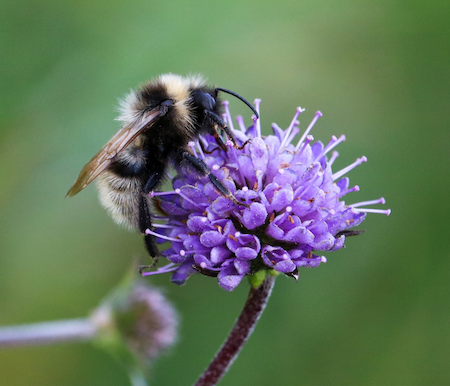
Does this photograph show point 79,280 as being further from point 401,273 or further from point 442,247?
point 442,247

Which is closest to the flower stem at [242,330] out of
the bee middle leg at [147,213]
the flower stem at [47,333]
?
the bee middle leg at [147,213]

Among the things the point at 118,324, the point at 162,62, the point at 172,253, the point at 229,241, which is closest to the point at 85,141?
the point at 162,62

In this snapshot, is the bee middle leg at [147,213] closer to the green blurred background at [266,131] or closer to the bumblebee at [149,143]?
the bumblebee at [149,143]

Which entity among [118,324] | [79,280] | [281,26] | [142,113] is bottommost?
[79,280]

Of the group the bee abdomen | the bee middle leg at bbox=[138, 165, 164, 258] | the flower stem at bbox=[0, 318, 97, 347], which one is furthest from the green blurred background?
the bee middle leg at bbox=[138, 165, 164, 258]

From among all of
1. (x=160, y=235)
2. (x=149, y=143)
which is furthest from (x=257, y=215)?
(x=149, y=143)

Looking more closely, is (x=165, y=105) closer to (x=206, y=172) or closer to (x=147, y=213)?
(x=206, y=172)

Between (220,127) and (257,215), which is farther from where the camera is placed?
(220,127)
